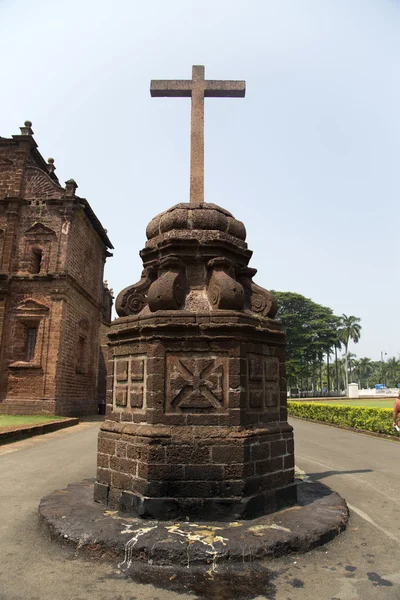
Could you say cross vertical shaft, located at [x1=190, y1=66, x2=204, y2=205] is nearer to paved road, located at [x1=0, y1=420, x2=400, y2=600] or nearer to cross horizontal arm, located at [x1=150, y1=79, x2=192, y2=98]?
cross horizontal arm, located at [x1=150, y1=79, x2=192, y2=98]

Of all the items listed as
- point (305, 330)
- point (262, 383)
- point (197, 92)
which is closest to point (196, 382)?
point (262, 383)

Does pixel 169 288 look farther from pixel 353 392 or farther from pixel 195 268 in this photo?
pixel 353 392

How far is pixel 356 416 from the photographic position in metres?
15.4

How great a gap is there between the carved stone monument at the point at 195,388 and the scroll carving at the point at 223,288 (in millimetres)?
14

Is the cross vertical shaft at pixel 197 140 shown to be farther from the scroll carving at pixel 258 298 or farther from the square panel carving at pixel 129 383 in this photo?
the square panel carving at pixel 129 383

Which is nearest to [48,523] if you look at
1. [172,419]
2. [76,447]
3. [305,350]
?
[172,419]

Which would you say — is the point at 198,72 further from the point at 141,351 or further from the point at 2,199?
the point at 2,199

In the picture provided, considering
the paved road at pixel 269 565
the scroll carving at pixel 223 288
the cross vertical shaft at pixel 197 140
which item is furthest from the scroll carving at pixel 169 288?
the paved road at pixel 269 565

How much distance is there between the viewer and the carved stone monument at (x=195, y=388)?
4.07 metres

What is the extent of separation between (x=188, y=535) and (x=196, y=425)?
3.36ft

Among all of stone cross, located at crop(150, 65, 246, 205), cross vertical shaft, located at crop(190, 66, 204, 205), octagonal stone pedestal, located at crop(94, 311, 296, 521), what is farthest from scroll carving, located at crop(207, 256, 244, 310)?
stone cross, located at crop(150, 65, 246, 205)

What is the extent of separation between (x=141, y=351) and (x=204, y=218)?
1.78 meters

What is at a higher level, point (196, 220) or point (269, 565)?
point (196, 220)

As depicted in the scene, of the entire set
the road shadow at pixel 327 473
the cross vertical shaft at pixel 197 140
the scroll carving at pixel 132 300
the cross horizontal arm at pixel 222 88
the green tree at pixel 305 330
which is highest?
Answer: the green tree at pixel 305 330
